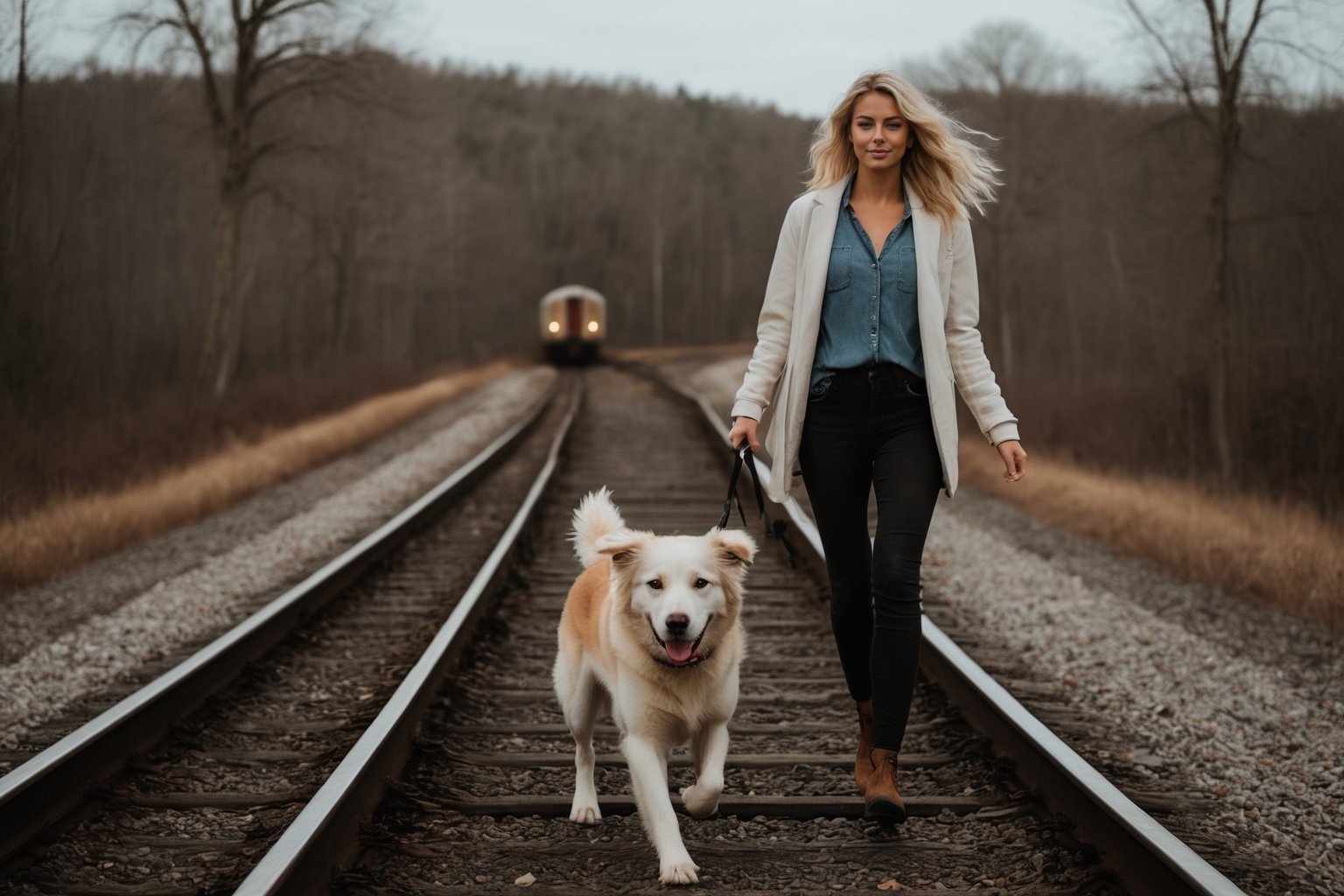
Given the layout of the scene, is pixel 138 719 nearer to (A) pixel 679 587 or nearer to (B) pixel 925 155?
(A) pixel 679 587

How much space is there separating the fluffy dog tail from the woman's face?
1.39m

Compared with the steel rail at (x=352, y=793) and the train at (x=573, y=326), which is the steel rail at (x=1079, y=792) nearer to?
the steel rail at (x=352, y=793)

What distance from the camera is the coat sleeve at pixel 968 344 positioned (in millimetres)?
3305

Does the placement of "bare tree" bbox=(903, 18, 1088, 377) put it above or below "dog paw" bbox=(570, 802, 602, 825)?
above

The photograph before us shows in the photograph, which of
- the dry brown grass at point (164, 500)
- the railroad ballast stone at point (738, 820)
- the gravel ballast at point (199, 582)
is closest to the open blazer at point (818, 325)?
the railroad ballast stone at point (738, 820)

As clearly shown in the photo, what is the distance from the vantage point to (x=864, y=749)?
11.3 feet

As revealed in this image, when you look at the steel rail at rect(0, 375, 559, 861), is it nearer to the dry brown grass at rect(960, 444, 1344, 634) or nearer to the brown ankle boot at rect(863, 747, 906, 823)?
the brown ankle boot at rect(863, 747, 906, 823)

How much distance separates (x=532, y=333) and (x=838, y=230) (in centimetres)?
6555

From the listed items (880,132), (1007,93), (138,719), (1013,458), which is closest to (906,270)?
(880,132)

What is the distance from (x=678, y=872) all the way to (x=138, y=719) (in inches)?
91.9

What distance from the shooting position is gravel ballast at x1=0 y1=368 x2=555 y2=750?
5.28 metres

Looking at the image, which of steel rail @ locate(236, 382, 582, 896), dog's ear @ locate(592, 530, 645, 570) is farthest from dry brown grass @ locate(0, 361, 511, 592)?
dog's ear @ locate(592, 530, 645, 570)

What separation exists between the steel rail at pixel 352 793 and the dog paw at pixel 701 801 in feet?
3.20

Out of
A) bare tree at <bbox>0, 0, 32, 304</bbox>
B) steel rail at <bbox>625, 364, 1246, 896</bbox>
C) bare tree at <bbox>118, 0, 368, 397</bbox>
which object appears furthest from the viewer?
bare tree at <bbox>118, 0, 368, 397</bbox>
